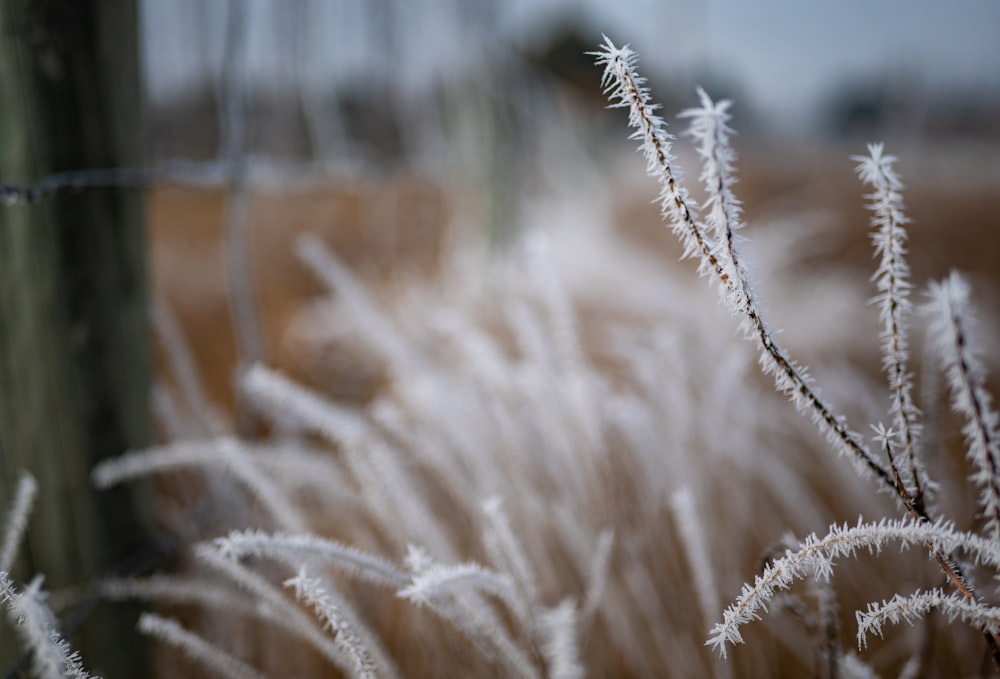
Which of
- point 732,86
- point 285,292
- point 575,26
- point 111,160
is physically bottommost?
point 111,160

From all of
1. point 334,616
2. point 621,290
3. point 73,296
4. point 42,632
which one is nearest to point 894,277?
point 334,616

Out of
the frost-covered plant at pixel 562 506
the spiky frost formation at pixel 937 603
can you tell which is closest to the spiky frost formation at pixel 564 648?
the frost-covered plant at pixel 562 506

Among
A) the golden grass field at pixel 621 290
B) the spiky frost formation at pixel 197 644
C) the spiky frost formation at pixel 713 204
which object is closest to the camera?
the spiky frost formation at pixel 713 204

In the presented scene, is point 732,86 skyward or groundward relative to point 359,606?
skyward

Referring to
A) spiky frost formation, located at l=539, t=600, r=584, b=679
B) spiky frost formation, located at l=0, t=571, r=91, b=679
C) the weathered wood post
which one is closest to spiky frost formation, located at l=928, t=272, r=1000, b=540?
spiky frost formation, located at l=539, t=600, r=584, b=679

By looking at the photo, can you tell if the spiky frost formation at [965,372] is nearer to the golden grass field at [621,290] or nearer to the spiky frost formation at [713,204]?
the spiky frost formation at [713,204]

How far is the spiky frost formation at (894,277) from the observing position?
0.25 metres

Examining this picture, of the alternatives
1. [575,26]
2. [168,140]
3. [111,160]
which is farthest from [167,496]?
[168,140]

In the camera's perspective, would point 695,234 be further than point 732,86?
No

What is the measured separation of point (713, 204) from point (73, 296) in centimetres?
45

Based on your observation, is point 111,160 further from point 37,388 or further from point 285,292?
point 285,292

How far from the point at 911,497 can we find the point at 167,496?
0.83 meters

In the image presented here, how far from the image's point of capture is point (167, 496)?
0.88 m

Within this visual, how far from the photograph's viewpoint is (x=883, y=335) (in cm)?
28
